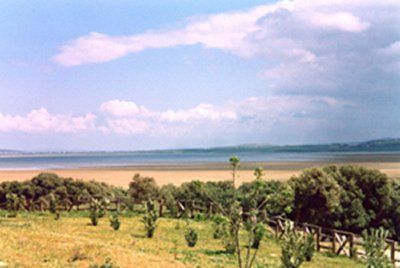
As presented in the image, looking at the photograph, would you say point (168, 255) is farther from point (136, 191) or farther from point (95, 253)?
point (136, 191)

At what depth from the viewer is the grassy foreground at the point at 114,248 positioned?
13.4 meters

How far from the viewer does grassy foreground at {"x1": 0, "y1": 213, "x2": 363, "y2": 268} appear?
13.4 meters

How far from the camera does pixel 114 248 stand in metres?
15.3

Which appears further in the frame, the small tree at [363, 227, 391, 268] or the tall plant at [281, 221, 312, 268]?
the tall plant at [281, 221, 312, 268]

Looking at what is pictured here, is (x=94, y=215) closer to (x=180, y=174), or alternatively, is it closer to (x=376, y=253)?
(x=376, y=253)

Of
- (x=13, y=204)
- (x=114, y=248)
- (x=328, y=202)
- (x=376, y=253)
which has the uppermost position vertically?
(x=114, y=248)

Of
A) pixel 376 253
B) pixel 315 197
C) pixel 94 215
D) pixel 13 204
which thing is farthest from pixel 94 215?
pixel 315 197

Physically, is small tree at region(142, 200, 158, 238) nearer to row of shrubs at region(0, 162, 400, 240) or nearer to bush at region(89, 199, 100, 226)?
bush at region(89, 199, 100, 226)

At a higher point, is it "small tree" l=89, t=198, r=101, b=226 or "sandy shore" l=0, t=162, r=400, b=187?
"small tree" l=89, t=198, r=101, b=226

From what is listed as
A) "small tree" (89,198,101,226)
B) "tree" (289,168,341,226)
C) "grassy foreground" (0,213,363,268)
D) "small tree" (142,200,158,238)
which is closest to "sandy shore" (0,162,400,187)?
"tree" (289,168,341,226)

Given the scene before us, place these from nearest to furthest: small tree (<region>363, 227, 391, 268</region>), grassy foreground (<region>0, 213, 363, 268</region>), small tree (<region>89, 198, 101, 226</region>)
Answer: grassy foreground (<region>0, 213, 363, 268</region>)
small tree (<region>363, 227, 391, 268</region>)
small tree (<region>89, 198, 101, 226</region>)

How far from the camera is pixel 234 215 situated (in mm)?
12828

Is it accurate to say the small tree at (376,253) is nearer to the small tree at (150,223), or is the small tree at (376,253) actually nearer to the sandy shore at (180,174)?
the small tree at (150,223)

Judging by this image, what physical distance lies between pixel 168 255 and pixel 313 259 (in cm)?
708
